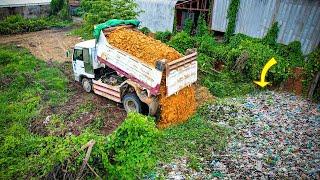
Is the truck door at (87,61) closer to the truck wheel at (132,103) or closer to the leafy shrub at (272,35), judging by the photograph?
the truck wheel at (132,103)

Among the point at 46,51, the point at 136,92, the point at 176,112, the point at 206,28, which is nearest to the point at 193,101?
the point at 176,112

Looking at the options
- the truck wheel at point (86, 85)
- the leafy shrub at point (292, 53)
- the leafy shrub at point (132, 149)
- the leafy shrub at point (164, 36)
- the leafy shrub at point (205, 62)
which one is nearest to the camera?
the leafy shrub at point (132, 149)

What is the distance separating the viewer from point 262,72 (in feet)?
39.1

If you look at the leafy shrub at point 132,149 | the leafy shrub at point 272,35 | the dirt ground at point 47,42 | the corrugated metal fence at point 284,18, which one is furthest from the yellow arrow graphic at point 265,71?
the dirt ground at point 47,42

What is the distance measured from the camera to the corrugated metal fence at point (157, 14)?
56.5ft

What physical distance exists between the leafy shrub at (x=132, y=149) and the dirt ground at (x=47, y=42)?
1087cm

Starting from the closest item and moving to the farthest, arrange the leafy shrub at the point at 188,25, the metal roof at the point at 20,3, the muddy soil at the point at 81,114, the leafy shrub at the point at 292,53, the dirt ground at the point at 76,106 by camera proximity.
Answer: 1. the muddy soil at the point at 81,114
2. the dirt ground at the point at 76,106
3. the leafy shrub at the point at 292,53
4. the leafy shrub at the point at 188,25
5. the metal roof at the point at 20,3

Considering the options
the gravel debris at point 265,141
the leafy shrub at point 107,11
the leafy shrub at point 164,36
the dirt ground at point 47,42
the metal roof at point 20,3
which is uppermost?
the leafy shrub at point 107,11

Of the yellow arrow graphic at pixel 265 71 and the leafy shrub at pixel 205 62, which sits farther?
the leafy shrub at pixel 205 62

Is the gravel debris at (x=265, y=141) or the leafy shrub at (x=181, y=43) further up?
the leafy shrub at (x=181, y=43)

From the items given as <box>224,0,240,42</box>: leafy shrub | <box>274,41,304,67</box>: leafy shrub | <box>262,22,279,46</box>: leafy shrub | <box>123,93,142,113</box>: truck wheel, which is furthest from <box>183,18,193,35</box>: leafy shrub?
<box>123,93,142,113</box>: truck wheel

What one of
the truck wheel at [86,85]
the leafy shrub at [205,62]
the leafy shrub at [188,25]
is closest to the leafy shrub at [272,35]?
the leafy shrub at [205,62]

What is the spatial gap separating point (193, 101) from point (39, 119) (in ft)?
18.4

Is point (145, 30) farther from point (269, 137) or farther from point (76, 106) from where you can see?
point (269, 137)
